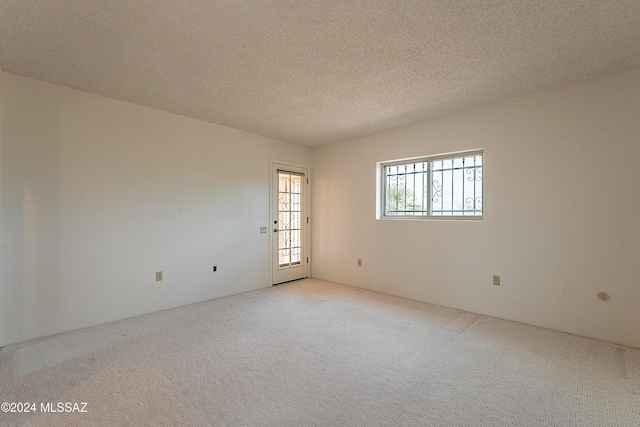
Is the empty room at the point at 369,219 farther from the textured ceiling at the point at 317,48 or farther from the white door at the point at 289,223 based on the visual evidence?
the white door at the point at 289,223

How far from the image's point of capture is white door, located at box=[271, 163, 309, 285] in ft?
15.7

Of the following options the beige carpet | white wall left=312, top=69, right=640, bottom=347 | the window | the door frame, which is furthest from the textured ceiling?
the beige carpet

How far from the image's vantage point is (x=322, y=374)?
2113 millimetres

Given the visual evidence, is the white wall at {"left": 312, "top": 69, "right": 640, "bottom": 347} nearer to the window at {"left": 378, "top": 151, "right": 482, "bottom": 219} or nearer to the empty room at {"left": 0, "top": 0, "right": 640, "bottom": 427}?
the empty room at {"left": 0, "top": 0, "right": 640, "bottom": 427}

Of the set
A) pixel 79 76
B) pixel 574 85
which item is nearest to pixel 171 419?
pixel 79 76

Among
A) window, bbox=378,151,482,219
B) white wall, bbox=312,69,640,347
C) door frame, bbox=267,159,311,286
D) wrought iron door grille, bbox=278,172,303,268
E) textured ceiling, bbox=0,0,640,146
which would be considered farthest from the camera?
wrought iron door grille, bbox=278,172,303,268

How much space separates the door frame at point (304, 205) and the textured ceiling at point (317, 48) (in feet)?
5.30

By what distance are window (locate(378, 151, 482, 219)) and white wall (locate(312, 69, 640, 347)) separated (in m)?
0.18

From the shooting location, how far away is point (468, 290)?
3467 millimetres

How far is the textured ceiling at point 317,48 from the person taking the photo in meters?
1.79

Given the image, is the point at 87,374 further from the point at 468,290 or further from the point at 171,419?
the point at 468,290

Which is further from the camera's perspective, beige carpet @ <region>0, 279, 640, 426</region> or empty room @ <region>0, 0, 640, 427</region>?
empty room @ <region>0, 0, 640, 427</region>

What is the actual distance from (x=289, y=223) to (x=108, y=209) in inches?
105

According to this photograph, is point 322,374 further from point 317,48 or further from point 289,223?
point 289,223
